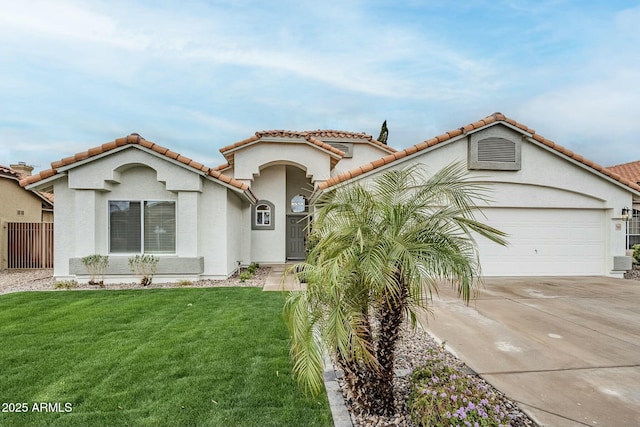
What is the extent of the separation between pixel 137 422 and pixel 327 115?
1118 inches

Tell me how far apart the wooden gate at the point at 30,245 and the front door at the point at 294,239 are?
11.1 metres

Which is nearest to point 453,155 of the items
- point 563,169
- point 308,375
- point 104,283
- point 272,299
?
point 563,169

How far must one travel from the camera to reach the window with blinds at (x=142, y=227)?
36.1ft

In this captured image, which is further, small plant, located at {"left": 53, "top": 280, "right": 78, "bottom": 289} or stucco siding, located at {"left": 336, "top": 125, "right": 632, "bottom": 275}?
stucco siding, located at {"left": 336, "top": 125, "right": 632, "bottom": 275}

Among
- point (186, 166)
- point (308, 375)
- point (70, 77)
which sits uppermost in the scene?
point (70, 77)

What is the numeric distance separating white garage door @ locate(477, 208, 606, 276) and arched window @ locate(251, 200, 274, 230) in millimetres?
9651

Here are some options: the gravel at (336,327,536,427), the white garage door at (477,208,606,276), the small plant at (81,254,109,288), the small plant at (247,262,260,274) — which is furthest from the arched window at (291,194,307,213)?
the gravel at (336,327,536,427)

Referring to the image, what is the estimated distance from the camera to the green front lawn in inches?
138

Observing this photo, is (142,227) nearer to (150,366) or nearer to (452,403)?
(150,366)

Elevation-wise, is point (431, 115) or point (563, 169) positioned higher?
point (431, 115)

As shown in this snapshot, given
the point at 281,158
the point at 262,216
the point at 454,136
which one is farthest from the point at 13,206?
the point at 454,136

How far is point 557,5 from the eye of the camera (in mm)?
11883

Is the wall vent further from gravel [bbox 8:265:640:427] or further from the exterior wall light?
gravel [bbox 8:265:640:427]

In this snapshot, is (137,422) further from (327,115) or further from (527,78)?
(327,115)
